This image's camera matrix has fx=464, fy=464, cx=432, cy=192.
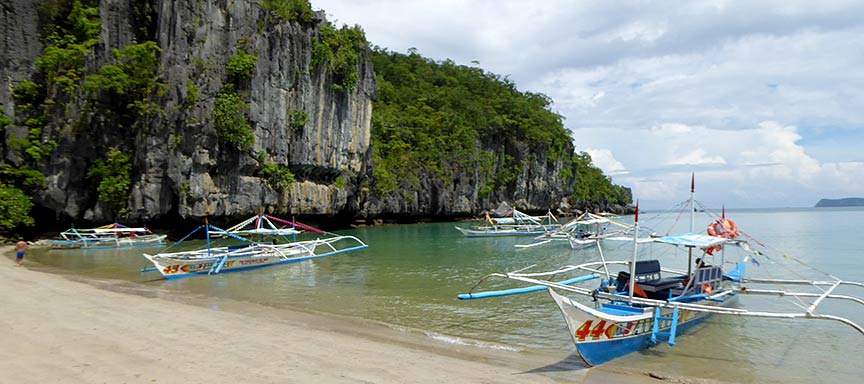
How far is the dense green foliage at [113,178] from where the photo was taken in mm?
30562

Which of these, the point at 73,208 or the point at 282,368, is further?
the point at 73,208

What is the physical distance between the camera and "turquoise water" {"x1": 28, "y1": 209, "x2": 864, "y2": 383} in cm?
894

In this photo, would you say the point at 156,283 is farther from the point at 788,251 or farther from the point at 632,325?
the point at 788,251

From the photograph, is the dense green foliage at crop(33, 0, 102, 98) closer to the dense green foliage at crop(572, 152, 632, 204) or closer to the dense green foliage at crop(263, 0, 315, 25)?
the dense green foliage at crop(263, 0, 315, 25)

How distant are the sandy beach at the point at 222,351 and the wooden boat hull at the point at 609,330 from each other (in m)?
0.41

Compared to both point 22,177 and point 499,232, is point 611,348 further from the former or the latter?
point 22,177

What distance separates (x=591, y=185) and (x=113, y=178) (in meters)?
81.3

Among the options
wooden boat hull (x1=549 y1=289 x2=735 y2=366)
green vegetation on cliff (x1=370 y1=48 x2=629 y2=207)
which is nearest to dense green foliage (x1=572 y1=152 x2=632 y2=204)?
green vegetation on cliff (x1=370 y1=48 x2=629 y2=207)

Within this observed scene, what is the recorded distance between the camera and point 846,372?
8.59m

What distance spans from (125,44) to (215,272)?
2266 centimetres

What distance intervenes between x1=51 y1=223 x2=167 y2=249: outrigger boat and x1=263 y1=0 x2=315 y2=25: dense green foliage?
60.5 feet

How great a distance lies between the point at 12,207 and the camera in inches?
1049

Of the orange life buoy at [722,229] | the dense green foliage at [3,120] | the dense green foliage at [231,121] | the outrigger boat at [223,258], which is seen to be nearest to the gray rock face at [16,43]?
the dense green foliage at [3,120]

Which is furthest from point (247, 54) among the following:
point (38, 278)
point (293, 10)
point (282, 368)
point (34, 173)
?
point (282, 368)
